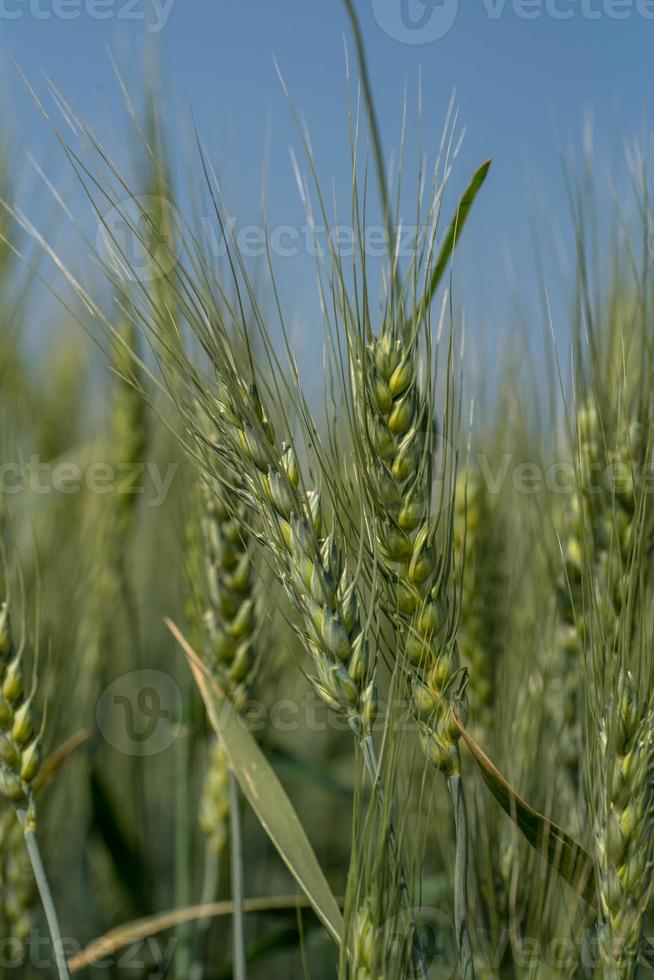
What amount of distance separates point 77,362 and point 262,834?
3.36 feet

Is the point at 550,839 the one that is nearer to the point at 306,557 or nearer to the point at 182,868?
the point at 306,557

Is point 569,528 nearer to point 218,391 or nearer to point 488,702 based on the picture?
point 488,702

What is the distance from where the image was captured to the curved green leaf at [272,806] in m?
0.57

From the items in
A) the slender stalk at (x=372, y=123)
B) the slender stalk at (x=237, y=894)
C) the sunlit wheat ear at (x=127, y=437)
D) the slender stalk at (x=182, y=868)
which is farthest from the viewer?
the sunlit wheat ear at (x=127, y=437)

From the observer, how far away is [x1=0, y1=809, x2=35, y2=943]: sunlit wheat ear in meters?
0.82

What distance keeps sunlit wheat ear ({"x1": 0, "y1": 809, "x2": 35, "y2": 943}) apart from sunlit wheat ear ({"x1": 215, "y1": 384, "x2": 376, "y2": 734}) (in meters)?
0.43

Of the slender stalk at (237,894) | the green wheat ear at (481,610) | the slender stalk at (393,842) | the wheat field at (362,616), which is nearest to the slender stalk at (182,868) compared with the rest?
the wheat field at (362,616)

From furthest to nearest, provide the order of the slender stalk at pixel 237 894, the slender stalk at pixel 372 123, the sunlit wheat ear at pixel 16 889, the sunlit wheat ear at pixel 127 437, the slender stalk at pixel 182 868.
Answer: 1. the sunlit wheat ear at pixel 127 437
2. the slender stalk at pixel 182 868
3. the sunlit wheat ear at pixel 16 889
4. the slender stalk at pixel 237 894
5. the slender stalk at pixel 372 123

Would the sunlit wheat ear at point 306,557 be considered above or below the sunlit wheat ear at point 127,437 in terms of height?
below

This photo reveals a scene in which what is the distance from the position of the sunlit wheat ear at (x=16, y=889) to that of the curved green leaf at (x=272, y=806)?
0.88ft

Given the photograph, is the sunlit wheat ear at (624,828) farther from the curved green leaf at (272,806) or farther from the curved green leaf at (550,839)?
the curved green leaf at (272,806)

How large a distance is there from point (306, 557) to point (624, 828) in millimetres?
235

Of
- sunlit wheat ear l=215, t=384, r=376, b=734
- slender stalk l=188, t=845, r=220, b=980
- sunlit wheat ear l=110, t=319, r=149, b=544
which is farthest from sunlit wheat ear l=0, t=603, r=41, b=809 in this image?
sunlit wheat ear l=110, t=319, r=149, b=544

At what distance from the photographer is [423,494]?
1.77ft
